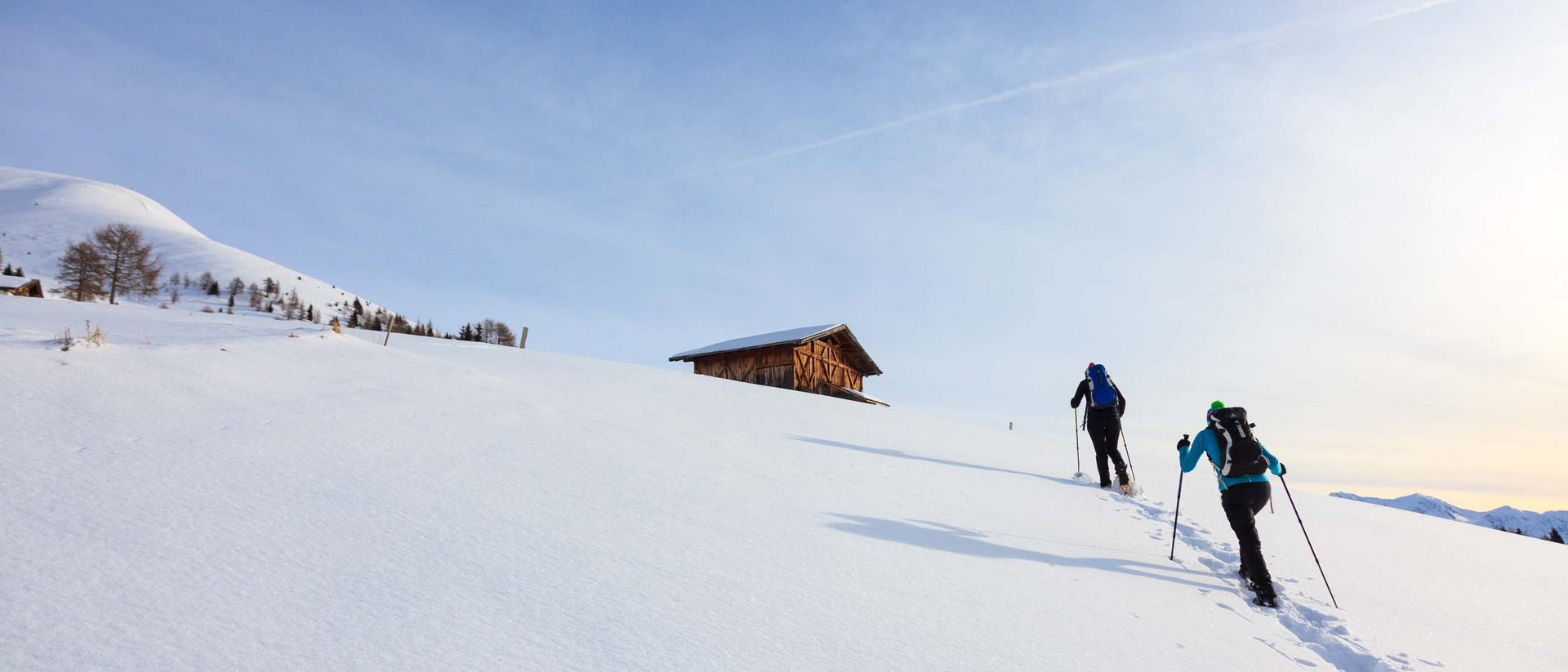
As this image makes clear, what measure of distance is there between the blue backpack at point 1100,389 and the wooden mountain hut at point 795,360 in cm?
1661

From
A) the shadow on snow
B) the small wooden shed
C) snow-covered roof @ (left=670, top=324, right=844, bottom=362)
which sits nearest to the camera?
the shadow on snow

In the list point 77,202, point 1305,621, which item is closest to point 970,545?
point 1305,621

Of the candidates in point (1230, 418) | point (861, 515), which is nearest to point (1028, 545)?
point (861, 515)

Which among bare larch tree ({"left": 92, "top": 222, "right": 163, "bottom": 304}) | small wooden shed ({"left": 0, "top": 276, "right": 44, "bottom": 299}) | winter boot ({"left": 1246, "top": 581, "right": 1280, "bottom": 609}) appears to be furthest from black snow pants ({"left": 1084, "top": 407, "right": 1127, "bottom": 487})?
bare larch tree ({"left": 92, "top": 222, "right": 163, "bottom": 304})

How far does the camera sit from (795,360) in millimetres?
26094

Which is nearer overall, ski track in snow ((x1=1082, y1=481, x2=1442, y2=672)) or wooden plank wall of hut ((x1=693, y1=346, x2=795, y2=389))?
ski track in snow ((x1=1082, y1=481, x2=1442, y2=672))

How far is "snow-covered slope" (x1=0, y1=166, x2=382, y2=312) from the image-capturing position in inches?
3268

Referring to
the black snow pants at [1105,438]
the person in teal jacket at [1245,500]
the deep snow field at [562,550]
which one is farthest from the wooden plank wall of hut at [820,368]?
the person in teal jacket at [1245,500]

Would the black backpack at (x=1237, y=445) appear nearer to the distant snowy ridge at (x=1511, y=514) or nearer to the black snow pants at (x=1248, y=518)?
the black snow pants at (x=1248, y=518)

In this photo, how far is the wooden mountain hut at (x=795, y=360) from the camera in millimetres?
26219

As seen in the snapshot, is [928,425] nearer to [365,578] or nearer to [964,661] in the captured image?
[964,661]

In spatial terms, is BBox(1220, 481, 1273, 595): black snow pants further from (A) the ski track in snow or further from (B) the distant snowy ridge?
(B) the distant snowy ridge

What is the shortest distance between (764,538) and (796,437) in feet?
15.4

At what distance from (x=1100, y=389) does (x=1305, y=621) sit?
184 inches
